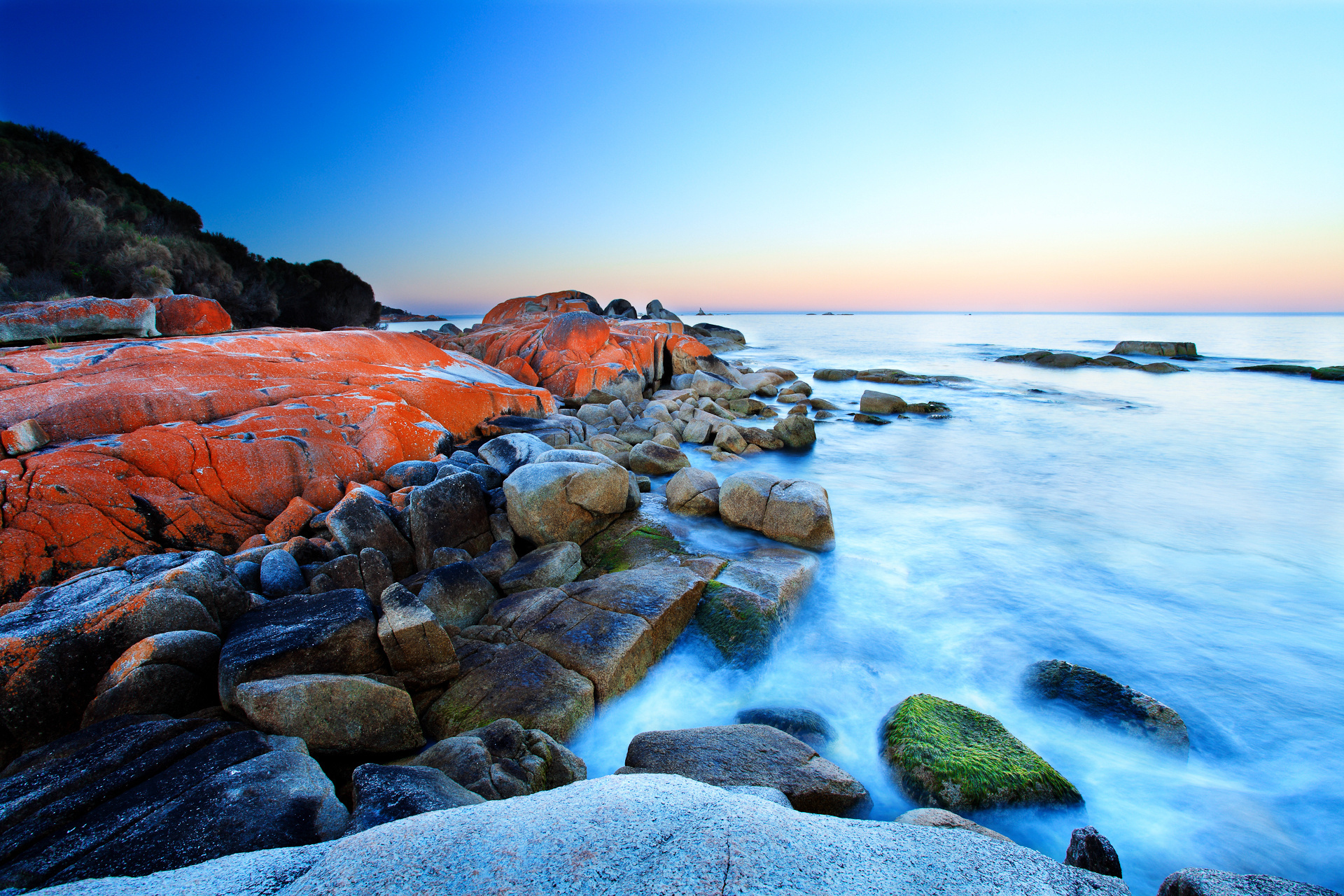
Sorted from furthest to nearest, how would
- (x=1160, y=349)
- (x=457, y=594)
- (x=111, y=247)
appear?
1. (x=1160, y=349)
2. (x=111, y=247)
3. (x=457, y=594)

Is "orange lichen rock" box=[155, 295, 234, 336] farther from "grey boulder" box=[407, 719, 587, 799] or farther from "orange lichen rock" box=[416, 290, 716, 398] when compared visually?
"grey boulder" box=[407, 719, 587, 799]

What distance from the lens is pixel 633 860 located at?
5.39 feet

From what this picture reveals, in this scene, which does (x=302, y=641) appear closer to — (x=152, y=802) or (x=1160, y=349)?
(x=152, y=802)

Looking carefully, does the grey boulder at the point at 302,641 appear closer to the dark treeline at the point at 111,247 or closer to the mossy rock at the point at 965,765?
the mossy rock at the point at 965,765

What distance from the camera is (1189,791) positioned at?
3707 millimetres

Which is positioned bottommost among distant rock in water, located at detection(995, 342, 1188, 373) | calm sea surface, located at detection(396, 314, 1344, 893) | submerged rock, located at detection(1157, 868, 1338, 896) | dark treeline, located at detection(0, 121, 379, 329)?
calm sea surface, located at detection(396, 314, 1344, 893)

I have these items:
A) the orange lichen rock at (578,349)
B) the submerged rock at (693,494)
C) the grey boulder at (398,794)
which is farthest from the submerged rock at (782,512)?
the orange lichen rock at (578,349)

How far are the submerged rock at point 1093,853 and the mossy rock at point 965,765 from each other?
97 centimetres

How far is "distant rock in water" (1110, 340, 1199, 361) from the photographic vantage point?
30.7 m

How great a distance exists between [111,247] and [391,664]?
66.0 feet

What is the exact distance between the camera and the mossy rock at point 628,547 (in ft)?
18.9

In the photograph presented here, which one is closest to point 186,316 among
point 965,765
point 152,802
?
point 152,802

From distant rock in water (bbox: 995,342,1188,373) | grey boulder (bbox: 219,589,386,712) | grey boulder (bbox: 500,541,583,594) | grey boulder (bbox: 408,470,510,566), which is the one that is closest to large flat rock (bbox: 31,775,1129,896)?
grey boulder (bbox: 219,589,386,712)

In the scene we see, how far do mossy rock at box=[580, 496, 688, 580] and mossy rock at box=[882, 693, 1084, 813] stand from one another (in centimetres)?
285
